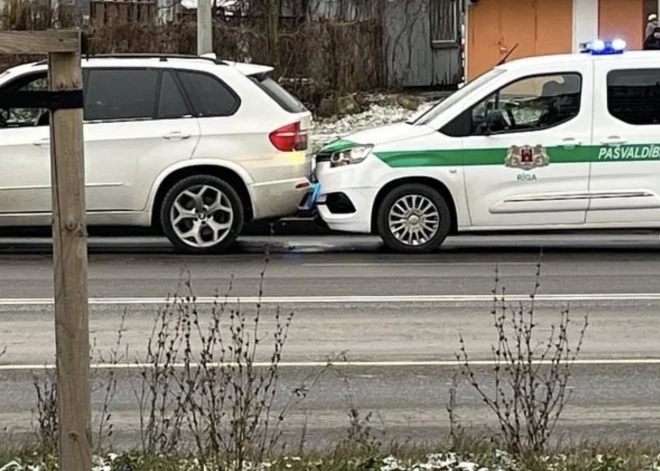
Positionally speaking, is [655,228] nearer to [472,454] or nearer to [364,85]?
[472,454]

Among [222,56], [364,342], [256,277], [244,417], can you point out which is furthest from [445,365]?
[222,56]

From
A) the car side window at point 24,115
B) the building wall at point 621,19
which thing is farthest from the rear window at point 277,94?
the building wall at point 621,19

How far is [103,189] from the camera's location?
1234cm

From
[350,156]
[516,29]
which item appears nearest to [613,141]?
[350,156]

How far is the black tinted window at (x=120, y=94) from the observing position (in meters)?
12.4

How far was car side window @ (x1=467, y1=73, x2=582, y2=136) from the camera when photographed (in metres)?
12.3

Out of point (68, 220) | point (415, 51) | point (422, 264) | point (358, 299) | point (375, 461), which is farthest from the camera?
point (415, 51)

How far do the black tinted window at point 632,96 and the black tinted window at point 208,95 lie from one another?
11.6 feet

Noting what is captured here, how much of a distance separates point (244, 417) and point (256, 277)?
6.34 metres

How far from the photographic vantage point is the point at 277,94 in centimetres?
1276

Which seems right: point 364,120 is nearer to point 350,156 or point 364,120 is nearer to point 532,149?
point 350,156

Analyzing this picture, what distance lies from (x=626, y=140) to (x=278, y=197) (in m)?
3.31

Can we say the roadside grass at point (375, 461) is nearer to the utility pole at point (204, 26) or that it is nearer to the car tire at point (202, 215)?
the car tire at point (202, 215)

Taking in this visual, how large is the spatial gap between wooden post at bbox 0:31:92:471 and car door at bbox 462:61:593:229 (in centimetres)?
858
